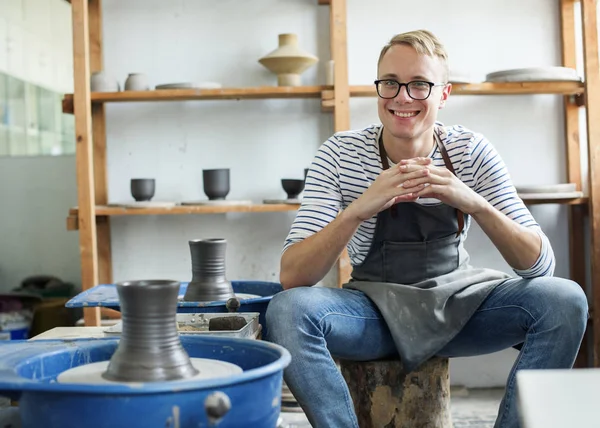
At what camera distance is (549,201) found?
386 centimetres

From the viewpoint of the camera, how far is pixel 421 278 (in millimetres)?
2434

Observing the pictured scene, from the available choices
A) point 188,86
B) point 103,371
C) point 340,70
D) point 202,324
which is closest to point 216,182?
point 188,86

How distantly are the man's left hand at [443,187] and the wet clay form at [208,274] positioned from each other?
679 mm

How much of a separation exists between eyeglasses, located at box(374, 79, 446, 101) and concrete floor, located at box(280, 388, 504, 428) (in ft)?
4.46

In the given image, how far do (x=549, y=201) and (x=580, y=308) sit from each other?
182 cm

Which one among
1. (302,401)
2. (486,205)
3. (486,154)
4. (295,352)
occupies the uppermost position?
(486,154)

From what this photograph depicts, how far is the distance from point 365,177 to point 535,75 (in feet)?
5.27

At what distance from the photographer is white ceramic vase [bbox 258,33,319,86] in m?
3.82

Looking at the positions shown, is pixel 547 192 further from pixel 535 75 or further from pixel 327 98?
pixel 327 98

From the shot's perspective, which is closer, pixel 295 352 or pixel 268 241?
pixel 295 352

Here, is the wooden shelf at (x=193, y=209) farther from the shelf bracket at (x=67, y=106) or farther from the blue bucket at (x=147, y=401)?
the blue bucket at (x=147, y=401)

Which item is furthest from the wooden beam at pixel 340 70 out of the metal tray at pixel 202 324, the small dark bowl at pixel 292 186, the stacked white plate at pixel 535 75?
the metal tray at pixel 202 324

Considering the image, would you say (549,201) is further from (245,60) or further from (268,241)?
(245,60)

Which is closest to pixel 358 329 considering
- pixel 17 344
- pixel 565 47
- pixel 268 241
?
pixel 17 344
